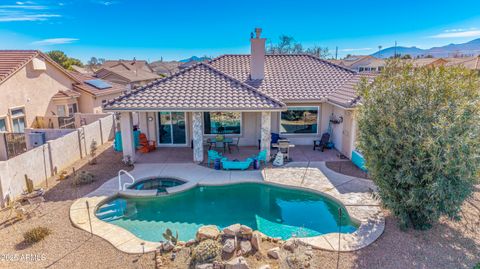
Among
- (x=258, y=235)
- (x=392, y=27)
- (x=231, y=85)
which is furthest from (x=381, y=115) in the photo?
(x=392, y=27)

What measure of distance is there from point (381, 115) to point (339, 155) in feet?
27.3

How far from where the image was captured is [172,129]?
18141mm

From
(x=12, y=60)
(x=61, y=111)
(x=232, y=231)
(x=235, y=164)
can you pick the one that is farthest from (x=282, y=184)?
(x=12, y=60)

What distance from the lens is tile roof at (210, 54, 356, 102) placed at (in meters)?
17.9

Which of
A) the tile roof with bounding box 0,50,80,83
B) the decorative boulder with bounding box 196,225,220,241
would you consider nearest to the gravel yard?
the decorative boulder with bounding box 196,225,220,241

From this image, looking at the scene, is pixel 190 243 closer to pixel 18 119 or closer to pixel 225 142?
pixel 225 142

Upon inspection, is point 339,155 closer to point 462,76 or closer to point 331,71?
point 331,71

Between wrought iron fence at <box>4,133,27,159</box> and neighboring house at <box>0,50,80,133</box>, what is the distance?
2.30m

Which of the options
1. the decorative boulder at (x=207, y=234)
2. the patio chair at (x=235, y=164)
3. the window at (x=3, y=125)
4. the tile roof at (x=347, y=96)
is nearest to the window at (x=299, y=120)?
the tile roof at (x=347, y=96)

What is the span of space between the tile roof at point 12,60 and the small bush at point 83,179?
11262mm

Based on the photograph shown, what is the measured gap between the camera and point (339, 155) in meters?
Result: 16.2

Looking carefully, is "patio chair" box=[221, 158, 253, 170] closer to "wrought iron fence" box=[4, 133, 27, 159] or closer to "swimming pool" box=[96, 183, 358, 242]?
"swimming pool" box=[96, 183, 358, 242]

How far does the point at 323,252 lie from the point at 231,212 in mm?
3920

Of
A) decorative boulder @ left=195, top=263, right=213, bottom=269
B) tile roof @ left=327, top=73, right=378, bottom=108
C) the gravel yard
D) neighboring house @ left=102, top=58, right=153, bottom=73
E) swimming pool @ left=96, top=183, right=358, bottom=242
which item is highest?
neighboring house @ left=102, top=58, right=153, bottom=73
